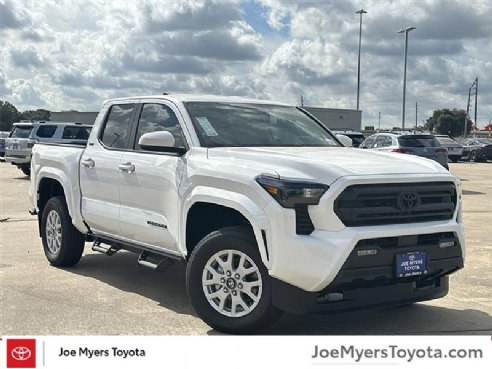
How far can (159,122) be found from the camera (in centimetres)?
599

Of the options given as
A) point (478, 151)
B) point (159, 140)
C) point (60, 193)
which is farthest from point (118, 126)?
point (478, 151)

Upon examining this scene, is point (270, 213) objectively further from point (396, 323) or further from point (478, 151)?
point (478, 151)

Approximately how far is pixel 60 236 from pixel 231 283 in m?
3.26

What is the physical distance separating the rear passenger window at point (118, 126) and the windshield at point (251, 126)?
2.95 ft

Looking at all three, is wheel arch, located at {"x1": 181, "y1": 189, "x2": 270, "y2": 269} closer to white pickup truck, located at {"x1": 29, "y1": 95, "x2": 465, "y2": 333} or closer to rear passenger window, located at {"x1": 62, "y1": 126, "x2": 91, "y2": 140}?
white pickup truck, located at {"x1": 29, "y1": 95, "x2": 465, "y2": 333}

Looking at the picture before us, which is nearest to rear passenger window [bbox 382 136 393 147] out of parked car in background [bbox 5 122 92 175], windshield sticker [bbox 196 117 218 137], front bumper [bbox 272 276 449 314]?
parked car in background [bbox 5 122 92 175]

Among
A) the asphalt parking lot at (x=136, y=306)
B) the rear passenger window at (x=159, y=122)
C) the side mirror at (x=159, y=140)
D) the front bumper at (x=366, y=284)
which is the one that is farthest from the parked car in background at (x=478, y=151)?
the side mirror at (x=159, y=140)

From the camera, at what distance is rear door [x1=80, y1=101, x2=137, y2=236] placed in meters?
6.23

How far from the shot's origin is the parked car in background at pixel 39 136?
765 inches

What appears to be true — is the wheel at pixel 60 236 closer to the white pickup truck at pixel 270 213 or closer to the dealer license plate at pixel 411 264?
the white pickup truck at pixel 270 213

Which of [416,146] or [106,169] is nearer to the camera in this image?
[106,169]

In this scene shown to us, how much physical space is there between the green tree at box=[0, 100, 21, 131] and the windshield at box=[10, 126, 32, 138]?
71.5m

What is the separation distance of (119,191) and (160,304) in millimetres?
1179
